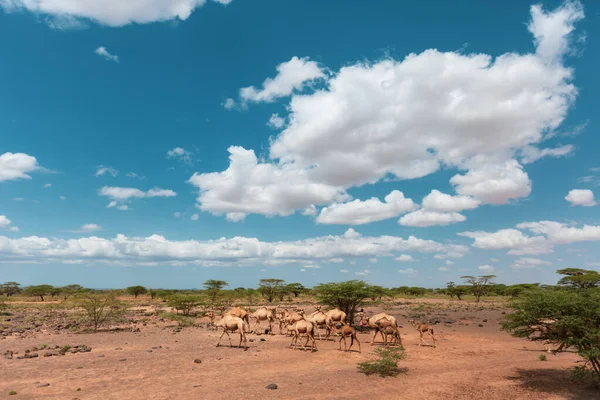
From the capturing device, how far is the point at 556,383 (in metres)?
13.6

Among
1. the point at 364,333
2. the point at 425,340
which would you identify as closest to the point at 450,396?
the point at 425,340

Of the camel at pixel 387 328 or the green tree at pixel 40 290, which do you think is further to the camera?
the green tree at pixel 40 290

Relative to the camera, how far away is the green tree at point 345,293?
89.8 feet

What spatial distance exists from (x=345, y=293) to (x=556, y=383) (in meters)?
15.2

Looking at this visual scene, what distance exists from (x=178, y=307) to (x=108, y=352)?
76.3 feet

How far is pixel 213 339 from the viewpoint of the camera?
24125mm

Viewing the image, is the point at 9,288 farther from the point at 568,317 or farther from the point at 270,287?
the point at 568,317

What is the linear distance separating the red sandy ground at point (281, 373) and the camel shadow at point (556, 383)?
3 cm

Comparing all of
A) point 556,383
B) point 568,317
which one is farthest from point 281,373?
point 568,317

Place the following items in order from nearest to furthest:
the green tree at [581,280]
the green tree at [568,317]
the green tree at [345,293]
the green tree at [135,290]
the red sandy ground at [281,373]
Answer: the green tree at [568,317]
the red sandy ground at [281,373]
the green tree at [345,293]
the green tree at [581,280]
the green tree at [135,290]

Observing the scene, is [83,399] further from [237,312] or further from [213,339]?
[237,312]

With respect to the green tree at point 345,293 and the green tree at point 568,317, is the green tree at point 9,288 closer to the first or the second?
the green tree at point 345,293

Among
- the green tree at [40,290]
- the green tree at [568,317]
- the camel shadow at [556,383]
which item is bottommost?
the camel shadow at [556,383]

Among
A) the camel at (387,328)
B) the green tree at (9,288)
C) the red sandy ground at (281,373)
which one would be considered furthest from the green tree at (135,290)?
the camel at (387,328)
